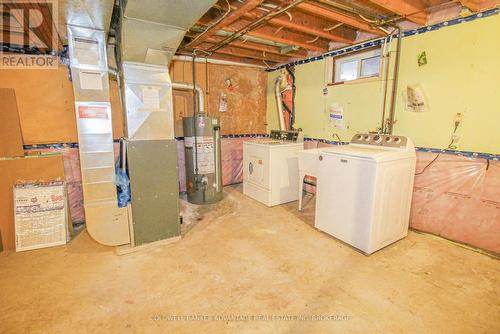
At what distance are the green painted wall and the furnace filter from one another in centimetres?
203

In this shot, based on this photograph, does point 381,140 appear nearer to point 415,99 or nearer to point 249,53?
point 415,99

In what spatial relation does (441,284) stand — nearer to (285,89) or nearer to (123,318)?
(123,318)

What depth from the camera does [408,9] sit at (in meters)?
2.28

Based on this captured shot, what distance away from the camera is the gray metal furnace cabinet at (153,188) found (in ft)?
7.73

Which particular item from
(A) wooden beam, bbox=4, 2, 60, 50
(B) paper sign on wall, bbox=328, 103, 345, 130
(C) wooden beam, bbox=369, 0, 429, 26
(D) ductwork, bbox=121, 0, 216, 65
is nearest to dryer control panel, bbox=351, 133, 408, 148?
(B) paper sign on wall, bbox=328, 103, 345, 130

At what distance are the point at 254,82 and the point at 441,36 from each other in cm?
290

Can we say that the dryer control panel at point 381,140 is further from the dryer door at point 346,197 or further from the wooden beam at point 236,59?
the wooden beam at point 236,59

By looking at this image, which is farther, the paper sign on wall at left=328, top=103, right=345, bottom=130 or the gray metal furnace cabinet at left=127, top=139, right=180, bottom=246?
the paper sign on wall at left=328, top=103, right=345, bottom=130

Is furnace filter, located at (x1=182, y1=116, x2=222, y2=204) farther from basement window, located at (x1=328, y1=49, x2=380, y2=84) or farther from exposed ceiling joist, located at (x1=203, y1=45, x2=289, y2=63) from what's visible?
basement window, located at (x1=328, y1=49, x2=380, y2=84)

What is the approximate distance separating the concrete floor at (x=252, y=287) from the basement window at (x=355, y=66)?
2.17 meters

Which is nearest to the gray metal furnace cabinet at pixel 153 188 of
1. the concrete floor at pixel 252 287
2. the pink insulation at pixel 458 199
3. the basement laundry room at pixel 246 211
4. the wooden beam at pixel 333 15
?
the basement laundry room at pixel 246 211

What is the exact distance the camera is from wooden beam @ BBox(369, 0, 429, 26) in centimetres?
216

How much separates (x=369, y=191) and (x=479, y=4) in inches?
73.3

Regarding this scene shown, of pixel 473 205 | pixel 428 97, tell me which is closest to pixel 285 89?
pixel 428 97
